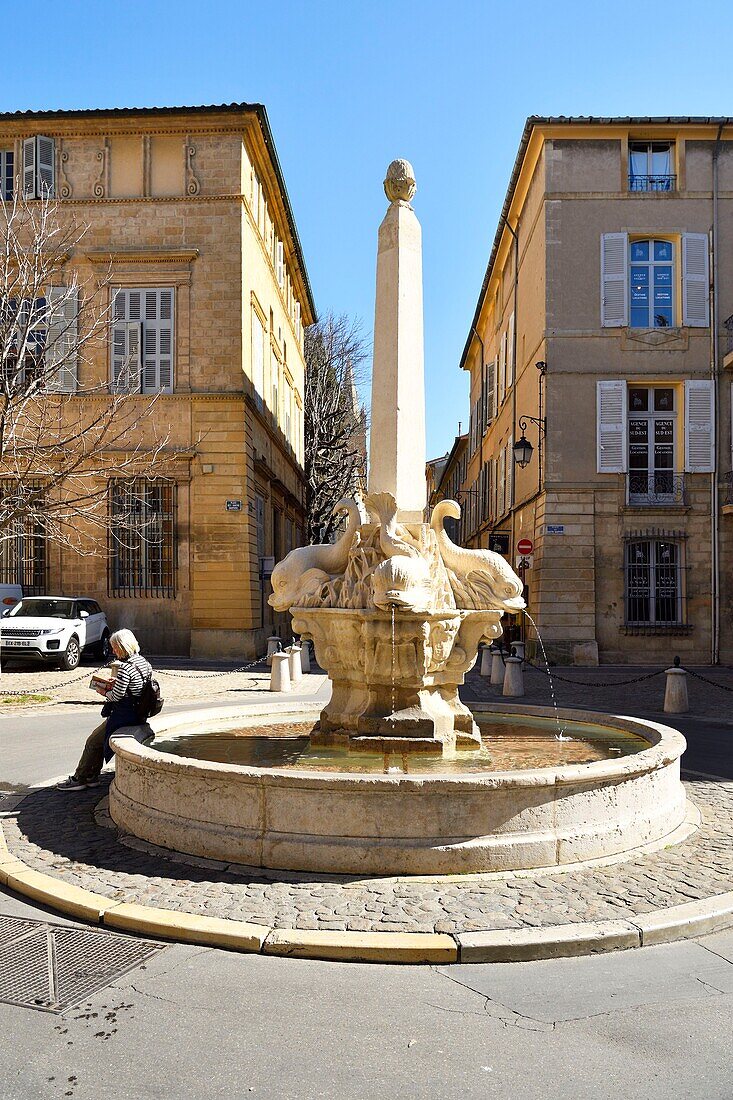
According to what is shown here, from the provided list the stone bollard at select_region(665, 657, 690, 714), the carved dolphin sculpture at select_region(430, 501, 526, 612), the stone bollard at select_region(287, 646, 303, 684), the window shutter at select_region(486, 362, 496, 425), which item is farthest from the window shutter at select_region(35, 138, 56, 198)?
the carved dolphin sculpture at select_region(430, 501, 526, 612)

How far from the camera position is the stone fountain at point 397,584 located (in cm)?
732

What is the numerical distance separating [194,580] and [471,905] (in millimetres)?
19551

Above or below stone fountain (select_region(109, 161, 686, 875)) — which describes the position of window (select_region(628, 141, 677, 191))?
above

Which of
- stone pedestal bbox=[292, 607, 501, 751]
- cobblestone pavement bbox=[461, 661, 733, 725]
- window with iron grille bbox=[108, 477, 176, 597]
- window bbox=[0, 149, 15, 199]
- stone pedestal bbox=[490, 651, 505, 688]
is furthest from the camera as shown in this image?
window bbox=[0, 149, 15, 199]

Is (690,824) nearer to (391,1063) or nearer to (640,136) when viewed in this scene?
(391,1063)

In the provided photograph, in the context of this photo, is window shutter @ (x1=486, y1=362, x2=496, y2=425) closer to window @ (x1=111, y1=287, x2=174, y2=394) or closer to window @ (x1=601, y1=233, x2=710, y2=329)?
window @ (x1=601, y1=233, x2=710, y2=329)

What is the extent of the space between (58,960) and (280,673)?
11.9 metres

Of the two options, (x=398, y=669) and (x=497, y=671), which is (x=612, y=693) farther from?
(x=398, y=669)

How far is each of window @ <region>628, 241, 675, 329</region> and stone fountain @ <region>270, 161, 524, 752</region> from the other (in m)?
17.4

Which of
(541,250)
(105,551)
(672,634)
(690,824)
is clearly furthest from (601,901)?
(541,250)

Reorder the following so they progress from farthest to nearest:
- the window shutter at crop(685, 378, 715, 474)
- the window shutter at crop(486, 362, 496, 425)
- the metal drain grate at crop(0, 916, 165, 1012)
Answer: the window shutter at crop(486, 362, 496, 425), the window shutter at crop(685, 378, 715, 474), the metal drain grate at crop(0, 916, 165, 1012)

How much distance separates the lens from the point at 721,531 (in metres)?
23.4

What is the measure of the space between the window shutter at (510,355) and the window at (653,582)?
8455 millimetres

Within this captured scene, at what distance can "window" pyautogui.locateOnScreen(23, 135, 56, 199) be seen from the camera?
80.3 feet
